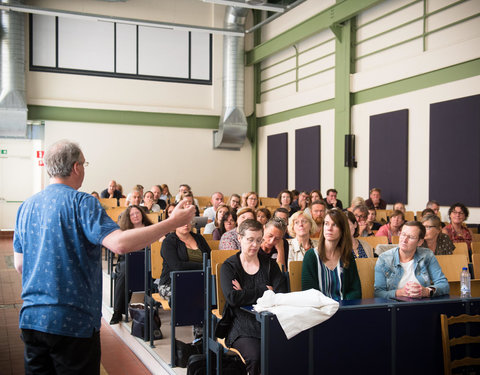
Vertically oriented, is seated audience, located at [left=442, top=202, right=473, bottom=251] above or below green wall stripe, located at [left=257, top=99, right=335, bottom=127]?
below

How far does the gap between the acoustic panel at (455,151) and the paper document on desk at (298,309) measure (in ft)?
21.9

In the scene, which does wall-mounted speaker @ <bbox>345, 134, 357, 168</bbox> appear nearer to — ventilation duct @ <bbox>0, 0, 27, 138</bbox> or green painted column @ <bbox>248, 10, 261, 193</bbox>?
green painted column @ <bbox>248, 10, 261, 193</bbox>

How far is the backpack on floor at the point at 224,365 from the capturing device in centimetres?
346

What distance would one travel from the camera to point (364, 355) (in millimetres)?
2971

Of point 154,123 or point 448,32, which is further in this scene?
point 154,123

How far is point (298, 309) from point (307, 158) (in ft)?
34.4

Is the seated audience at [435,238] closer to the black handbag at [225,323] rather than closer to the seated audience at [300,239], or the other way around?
the seated audience at [300,239]

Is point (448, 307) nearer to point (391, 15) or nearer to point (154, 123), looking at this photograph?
point (391, 15)


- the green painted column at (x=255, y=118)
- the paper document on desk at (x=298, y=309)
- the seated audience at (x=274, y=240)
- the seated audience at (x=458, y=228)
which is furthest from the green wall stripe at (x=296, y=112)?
the paper document on desk at (x=298, y=309)

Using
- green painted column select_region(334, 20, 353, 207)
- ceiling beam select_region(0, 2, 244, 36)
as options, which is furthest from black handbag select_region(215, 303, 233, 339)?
ceiling beam select_region(0, 2, 244, 36)

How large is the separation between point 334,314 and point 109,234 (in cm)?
145

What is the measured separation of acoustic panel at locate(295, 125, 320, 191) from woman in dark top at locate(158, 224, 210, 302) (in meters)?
7.97

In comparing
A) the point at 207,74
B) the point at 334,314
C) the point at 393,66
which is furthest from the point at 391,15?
the point at 334,314

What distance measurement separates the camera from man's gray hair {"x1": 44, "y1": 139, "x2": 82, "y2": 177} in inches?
84.4
